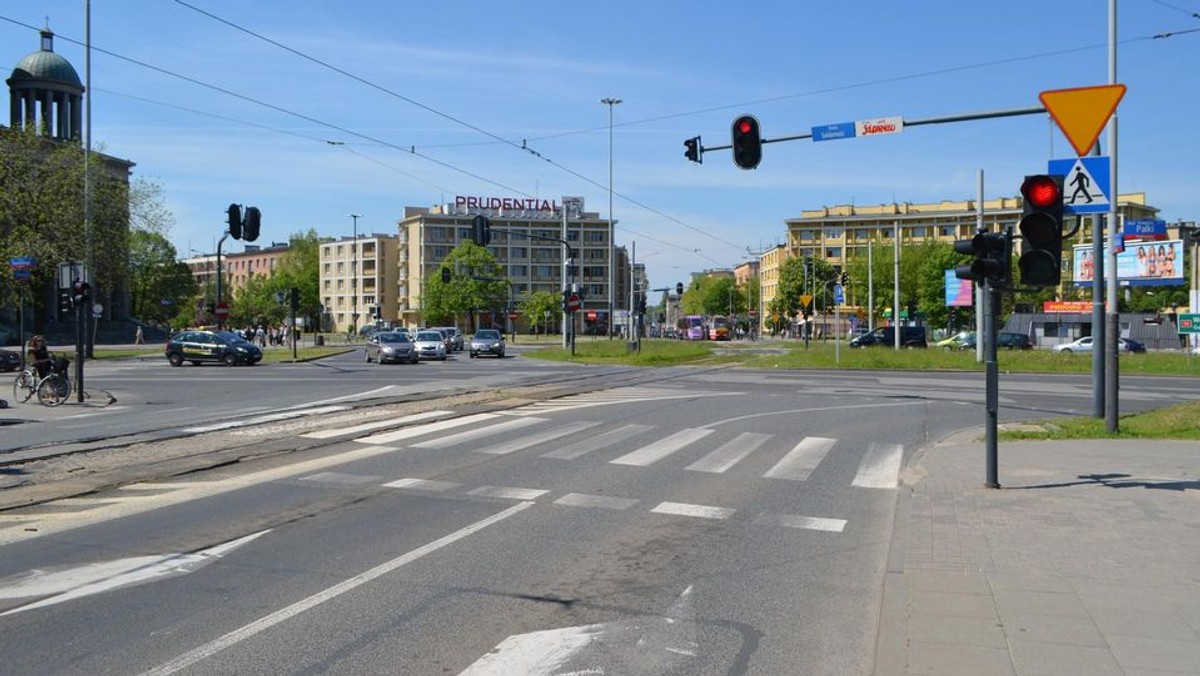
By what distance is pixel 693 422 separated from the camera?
1716cm

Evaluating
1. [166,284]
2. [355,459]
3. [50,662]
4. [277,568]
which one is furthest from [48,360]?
[166,284]

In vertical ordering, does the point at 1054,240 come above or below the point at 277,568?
above

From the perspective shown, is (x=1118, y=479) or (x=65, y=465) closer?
(x=1118, y=479)

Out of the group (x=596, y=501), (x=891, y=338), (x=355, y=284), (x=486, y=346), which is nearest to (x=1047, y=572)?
(x=596, y=501)

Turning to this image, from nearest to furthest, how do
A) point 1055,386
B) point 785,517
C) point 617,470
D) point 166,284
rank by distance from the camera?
point 785,517 < point 617,470 < point 1055,386 < point 166,284

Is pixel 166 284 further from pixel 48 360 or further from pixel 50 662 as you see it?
pixel 50 662

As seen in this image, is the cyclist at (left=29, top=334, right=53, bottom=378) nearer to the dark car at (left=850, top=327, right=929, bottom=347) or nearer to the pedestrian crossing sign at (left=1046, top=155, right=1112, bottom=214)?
the pedestrian crossing sign at (left=1046, top=155, right=1112, bottom=214)

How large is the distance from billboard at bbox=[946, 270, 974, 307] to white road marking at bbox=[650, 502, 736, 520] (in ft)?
140

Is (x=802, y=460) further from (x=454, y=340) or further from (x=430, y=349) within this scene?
(x=454, y=340)

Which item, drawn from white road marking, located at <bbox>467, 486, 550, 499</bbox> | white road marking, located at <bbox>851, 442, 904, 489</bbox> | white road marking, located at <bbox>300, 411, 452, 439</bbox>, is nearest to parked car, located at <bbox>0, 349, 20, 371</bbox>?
white road marking, located at <bbox>300, 411, 452, 439</bbox>

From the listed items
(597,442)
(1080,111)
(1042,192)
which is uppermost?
(1080,111)

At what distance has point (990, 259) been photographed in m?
10.2

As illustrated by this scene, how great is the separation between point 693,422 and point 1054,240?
8.23m

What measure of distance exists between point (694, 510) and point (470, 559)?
2778 millimetres
